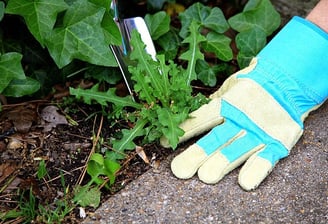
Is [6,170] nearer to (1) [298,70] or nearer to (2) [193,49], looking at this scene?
(2) [193,49]

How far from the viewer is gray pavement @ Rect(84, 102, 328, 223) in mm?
1533

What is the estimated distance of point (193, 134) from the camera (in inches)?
69.0

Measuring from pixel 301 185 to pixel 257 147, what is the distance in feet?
0.54

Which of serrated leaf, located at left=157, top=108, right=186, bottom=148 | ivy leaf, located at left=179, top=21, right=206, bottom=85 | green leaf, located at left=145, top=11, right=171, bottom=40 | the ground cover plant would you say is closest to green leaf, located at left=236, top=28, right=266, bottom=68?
the ground cover plant

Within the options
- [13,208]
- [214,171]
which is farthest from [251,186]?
[13,208]

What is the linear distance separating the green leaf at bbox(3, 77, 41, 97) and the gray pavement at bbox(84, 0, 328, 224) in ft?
1.49

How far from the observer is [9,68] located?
1692mm

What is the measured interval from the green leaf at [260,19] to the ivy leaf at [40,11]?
68 cm

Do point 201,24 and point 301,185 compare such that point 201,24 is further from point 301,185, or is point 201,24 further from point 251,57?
point 301,185

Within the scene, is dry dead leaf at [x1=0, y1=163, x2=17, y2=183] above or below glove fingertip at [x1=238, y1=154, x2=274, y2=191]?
below

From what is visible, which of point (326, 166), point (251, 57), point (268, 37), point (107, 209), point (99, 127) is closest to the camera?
point (107, 209)

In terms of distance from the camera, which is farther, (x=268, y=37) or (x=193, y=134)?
(x=268, y=37)

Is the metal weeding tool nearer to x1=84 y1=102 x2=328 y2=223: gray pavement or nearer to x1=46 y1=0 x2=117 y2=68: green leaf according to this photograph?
x1=46 y1=0 x2=117 y2=68: green leaf

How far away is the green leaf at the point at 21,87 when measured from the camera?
5.89 ft
